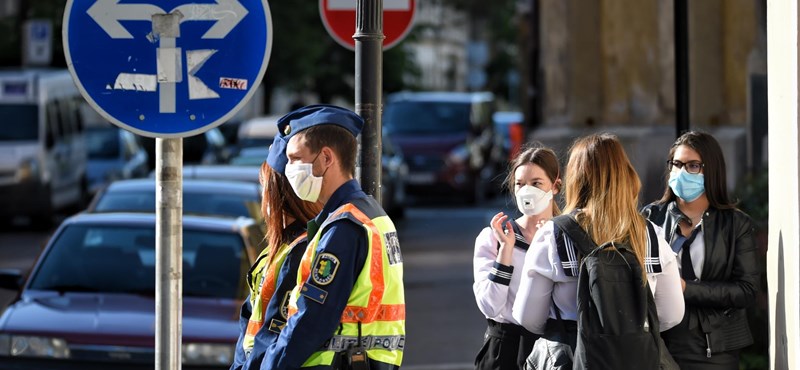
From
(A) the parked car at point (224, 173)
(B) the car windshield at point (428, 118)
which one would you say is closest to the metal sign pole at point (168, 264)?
(A) the parked car at point (224, 173)

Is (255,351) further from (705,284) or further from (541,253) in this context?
(705,284)

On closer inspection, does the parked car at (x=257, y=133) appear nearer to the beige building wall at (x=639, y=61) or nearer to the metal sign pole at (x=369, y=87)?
the beige building wall at (x=639, y=61)

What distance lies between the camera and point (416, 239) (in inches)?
813

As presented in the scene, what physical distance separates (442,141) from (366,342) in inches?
888

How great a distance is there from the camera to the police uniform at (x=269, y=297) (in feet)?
13.9

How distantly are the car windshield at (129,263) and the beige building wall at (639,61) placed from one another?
708cm

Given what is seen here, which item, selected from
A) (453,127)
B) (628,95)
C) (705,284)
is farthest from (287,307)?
(453,127)

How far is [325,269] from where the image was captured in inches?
160

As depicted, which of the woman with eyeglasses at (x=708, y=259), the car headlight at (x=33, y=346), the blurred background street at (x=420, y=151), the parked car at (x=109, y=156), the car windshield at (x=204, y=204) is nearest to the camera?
the woman with eyeglasses at (x=708, y=259)

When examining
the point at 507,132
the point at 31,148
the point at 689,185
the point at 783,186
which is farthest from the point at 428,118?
the point at 783,186

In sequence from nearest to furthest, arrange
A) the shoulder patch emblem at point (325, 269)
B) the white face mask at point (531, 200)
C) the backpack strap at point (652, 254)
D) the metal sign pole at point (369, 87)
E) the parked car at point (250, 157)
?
the shoulder patch emblem at point (325, 269), the backpack strap at point (652, 254), the white face mask at point (531, 200), the metal sign pole at point (369, 87), the parked car at point (250, 157)

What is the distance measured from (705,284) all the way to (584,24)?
1098cm

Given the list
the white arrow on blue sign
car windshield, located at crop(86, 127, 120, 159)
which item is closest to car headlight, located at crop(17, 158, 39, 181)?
car windshield, located at crop(86, 127, 120, 159)

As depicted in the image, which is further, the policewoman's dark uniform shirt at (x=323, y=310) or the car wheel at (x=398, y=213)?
the car wheel at (x=398, y=213)
